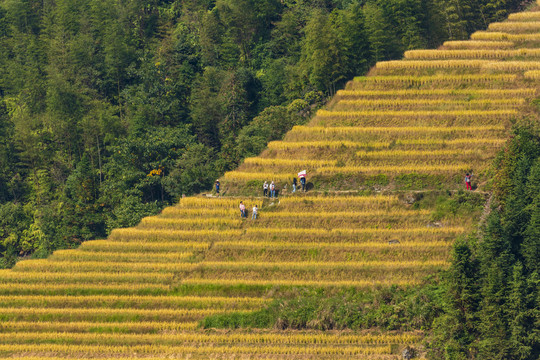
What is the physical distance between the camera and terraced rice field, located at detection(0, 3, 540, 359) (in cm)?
3903

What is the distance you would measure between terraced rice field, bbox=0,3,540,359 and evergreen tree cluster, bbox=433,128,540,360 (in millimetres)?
2038

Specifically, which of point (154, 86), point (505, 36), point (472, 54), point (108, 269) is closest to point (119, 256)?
point (108, 269)

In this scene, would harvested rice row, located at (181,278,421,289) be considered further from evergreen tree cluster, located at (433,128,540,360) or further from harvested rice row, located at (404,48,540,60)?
harvested rice row, located at (404,48,540,60)

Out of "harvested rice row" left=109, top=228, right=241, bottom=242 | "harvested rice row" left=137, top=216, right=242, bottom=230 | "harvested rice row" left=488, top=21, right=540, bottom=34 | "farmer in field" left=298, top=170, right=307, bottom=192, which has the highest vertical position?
"harvested rice row" left=488, top=21, right=540, bottom=34

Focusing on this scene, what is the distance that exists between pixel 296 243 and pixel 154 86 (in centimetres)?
3236

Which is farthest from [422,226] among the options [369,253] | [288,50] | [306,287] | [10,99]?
[10,99]

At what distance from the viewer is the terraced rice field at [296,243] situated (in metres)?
39.0

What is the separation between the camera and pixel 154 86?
7162 cm

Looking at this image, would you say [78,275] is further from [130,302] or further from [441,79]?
[441,79]

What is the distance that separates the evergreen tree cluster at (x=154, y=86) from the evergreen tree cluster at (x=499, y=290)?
78.0 feet

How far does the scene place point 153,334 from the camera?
129 ft

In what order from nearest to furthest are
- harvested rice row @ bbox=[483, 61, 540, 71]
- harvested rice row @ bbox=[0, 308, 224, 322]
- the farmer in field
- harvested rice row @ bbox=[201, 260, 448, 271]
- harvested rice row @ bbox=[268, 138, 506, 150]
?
1. harvested rice row @ bbox=[0, 308, 224, 322]
2. harvested rice row @ bbox=[201, 260, 448, 271]
3. the farmer in field
4. harvested rice row @ bbox=[268, 138, 506, 150]
5. harvested rice row @ bbox=[483, 61, 540, 71]

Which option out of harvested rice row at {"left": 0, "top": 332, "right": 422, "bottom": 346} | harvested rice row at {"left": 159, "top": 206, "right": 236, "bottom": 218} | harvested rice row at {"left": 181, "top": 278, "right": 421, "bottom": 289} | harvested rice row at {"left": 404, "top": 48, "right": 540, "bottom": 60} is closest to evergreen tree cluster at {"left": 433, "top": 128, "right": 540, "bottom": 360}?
harvested rice row at {"left": 0, "top": 332, "right": 422, "bottom": 346}

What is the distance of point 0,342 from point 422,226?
61.4 feet
